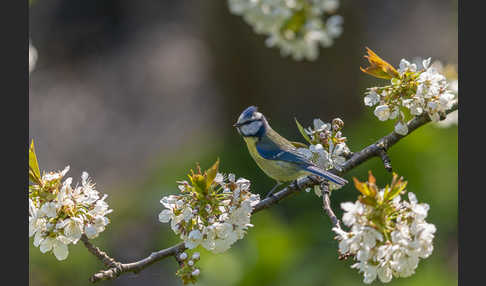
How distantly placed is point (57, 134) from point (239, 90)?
Answer: 285cm

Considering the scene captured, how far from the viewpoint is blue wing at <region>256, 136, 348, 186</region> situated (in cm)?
165

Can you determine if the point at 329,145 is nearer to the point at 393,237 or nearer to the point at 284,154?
the point at 284,154

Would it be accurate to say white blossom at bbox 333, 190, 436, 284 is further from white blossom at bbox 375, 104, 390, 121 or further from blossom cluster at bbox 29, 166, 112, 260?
blossom cluster at bbox 29, 166, 112, 260

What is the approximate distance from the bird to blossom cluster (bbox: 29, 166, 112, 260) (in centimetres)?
60

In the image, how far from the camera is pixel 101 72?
26.1 feet

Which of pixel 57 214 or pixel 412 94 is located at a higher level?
pixel 412 94

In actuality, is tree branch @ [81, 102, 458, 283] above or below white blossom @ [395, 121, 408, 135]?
below

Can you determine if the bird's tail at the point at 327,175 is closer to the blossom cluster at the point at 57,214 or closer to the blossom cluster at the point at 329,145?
the blossom cluster at the point at 329,145

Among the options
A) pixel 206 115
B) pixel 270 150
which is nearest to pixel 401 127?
pixel 270 150

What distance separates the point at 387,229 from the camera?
1300 millimetres

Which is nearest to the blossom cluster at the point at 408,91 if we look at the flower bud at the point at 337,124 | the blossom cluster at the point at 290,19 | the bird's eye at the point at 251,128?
the flower bud at the point at 337,124

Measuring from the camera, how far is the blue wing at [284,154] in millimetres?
1647

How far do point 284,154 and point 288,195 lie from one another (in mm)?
216

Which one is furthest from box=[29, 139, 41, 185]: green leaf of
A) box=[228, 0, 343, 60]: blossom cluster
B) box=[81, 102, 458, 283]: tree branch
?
box=[228, 0, 343, 60]: blossom cluster
